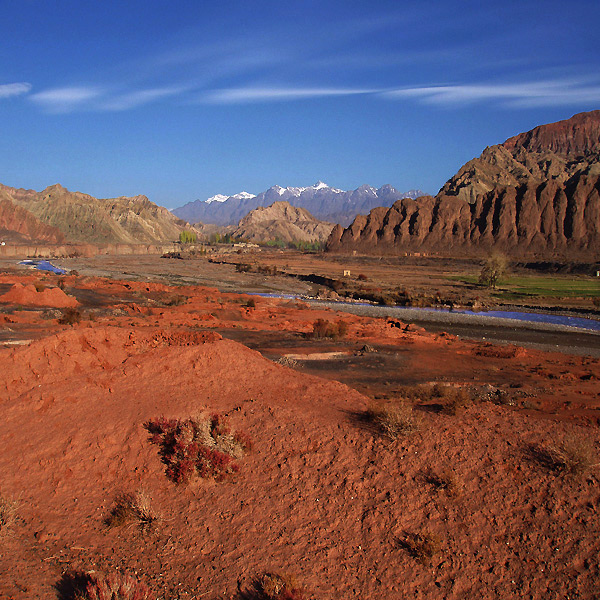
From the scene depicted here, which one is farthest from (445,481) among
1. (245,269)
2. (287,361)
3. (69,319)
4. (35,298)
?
(245,269)

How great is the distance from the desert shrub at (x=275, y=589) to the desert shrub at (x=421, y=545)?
64.8 inches

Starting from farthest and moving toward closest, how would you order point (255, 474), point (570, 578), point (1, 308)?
point (1, 308), point (255, 474), point (570, 578)

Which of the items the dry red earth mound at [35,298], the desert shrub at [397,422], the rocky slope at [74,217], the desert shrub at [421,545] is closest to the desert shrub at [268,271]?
the dry red earth mound at [35,298]

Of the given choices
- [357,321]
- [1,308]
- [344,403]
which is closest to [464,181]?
[357,321]

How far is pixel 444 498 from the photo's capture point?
7801 millimetres

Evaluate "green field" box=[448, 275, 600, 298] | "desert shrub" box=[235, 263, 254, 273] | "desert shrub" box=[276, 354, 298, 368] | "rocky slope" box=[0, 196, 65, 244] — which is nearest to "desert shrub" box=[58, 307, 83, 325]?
"desert shrub" box=[276, 354, 298, 368]

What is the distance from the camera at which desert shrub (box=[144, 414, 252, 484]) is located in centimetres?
880

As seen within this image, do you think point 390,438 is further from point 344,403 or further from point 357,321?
point 357,321

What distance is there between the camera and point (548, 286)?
211 feet

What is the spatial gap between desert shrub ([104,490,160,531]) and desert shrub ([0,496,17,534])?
1.41 metres

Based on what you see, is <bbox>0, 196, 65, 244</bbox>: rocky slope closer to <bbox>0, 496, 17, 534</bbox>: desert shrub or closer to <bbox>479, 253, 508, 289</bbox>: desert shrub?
<bbox>479, 253, 508, 289</bbox>: desert shrub

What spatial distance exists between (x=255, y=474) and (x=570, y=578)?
4877mm

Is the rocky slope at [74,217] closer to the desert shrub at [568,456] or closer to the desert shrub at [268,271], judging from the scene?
the desert shrub at [268,271]

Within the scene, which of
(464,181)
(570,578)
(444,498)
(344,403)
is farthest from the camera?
(464,181)
